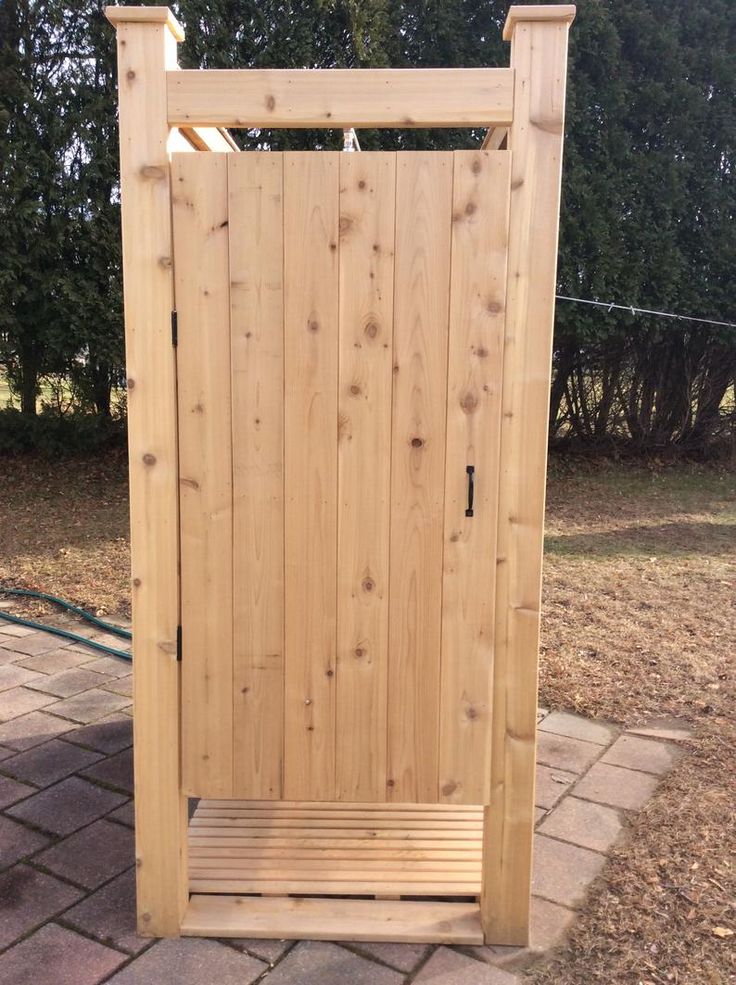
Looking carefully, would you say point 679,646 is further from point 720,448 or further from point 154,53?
point 720,448

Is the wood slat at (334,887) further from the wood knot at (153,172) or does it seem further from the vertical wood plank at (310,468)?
the wood knot at (153,172)

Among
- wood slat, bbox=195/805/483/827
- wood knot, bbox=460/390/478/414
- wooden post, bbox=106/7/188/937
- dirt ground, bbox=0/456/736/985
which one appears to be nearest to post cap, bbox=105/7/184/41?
wooden post, bbox=106/7/188/937

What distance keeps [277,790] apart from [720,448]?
8.91 meters

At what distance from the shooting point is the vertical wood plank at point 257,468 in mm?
2066

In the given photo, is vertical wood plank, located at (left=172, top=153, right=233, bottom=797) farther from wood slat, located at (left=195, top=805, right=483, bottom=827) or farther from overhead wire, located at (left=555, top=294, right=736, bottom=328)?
overhead wire, located at (left=555, top=294, right=736, bottom=328)

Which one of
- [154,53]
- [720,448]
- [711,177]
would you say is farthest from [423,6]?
[154,53]

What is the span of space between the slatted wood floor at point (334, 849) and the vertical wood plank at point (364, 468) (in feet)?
1.21

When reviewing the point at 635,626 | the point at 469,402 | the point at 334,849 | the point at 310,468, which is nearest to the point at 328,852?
the point at 334,849

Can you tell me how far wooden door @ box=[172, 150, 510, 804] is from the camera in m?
2.06

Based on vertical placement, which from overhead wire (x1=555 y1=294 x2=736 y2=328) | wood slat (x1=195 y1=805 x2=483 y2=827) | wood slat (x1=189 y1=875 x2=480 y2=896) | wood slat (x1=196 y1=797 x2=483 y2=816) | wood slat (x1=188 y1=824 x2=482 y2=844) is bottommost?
wood slat (x1=196 y1=797 x2=483 y2=816)

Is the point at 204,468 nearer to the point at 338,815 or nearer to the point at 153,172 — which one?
the point at 153,172

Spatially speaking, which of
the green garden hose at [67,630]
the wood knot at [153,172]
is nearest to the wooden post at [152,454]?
the wood knot at [153,172]

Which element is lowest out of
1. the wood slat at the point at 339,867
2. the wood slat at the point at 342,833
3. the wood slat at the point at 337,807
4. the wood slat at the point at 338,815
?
the wood slat at the point at 337,807

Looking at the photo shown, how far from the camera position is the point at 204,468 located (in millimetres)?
2164
